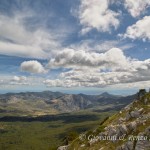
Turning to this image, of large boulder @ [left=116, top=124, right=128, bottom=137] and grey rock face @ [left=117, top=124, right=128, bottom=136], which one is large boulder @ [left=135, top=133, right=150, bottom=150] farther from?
grey rock face @ [left=117, top=124, right=128, bottom=136]

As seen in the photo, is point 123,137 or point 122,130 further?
point 122,130

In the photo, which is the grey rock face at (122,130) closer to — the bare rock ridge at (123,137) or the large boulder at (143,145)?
the bare rock ridge at (123,137)

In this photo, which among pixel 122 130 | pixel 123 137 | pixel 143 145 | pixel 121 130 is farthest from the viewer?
pixel 121 130

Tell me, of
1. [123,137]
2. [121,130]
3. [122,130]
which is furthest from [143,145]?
[121,130]

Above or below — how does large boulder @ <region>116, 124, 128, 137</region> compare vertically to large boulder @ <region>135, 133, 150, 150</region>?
above

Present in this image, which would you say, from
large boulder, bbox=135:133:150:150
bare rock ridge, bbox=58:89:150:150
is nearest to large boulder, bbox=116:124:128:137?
bare rock ridge, bbox=58:89:150:150

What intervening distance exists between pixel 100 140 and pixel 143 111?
1732 inches

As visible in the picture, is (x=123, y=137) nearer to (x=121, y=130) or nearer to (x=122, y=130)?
(x=122, y=130)

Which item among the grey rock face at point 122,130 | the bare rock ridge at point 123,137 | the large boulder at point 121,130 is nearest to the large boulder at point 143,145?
the bare rock ridge at point 123,137

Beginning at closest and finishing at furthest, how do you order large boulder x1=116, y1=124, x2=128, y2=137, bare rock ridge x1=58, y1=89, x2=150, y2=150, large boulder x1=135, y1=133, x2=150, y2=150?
large boulder x1=135, y1=133, x2=150, y2=150 → bare rock ridge x1=58, y1=89, x2=150, y2=150 → large boulder x1=116, y1=124, x2=128, y2=137

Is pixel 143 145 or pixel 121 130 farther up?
pixel 121 130

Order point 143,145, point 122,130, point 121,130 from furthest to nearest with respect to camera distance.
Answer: point 121,130 < point 122,130 < point 143,145

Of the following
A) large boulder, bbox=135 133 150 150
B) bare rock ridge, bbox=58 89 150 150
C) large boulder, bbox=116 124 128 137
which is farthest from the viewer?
large boulder, bbox=116 124 128 137

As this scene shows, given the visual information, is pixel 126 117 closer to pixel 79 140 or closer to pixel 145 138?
pixel 79 140
